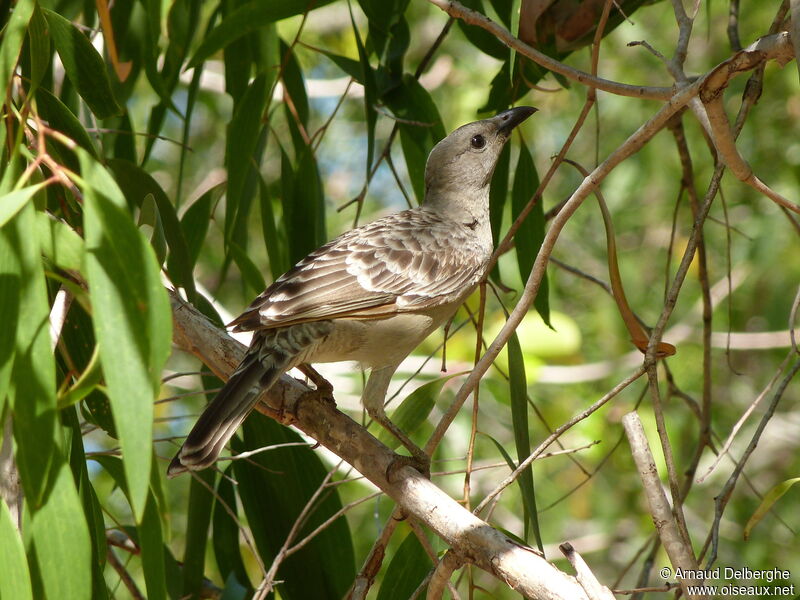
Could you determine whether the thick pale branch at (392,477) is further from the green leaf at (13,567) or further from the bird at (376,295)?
the green leaf at (13,567)

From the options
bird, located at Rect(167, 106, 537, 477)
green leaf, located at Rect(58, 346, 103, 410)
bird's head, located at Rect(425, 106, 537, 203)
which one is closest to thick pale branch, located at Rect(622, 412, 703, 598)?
bird, located at Rect(167, 106, 537, 477)

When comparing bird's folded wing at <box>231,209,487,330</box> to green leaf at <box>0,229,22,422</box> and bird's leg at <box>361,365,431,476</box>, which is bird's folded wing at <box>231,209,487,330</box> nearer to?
bird's leg at <box>361,365,431,476</box>

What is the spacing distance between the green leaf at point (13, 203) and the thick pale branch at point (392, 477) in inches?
41.8

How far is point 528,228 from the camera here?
117 inches

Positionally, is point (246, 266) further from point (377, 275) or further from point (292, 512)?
point (292, 512)

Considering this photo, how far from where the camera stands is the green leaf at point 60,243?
1555mm

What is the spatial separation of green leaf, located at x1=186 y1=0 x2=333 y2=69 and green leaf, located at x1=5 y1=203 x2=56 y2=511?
142 cm

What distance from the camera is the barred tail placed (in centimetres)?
224

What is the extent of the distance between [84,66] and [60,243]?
36.9 inches

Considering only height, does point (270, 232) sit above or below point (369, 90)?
below

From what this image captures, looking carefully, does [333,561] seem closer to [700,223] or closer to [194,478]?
[194,478]

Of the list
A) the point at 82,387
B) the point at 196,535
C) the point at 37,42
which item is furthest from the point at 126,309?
the point at 196,535

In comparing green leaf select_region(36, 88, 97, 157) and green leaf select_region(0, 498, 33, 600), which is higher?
green leaf select_region(36, 88, 97, 157)

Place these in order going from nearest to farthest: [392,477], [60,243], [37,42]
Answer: [60,243]
[37,42]
[392,477]
